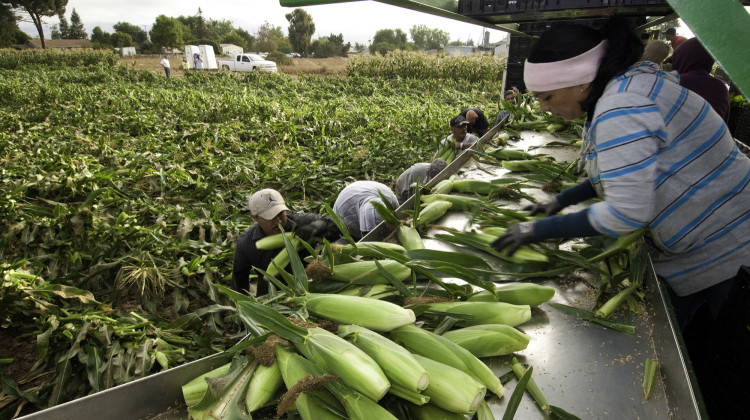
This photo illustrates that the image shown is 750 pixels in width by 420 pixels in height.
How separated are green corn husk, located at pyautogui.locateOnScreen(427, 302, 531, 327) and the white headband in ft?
2.96

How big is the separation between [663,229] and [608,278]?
329 mm

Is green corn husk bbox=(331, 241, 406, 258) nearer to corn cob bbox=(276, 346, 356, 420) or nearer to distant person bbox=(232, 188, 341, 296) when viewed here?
corn cob bbox=(276, 346, 356, 420)

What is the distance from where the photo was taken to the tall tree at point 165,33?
179ft

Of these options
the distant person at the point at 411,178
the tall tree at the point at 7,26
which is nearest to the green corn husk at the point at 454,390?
the distant person at the point at 411,178

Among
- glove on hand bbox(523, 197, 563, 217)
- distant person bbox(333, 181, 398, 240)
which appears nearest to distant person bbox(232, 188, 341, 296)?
distant person bbox(333, 181, 398, 240)

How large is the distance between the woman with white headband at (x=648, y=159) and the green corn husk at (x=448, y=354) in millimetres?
708

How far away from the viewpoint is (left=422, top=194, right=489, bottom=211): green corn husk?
2291 millimetres

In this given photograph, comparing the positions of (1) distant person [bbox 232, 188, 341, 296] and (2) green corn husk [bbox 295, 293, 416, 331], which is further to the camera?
(1) distant person [bbox 232, 188, 341, 296]

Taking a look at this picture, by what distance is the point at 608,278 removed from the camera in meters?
1.62

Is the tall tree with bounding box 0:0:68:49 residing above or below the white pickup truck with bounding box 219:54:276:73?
above

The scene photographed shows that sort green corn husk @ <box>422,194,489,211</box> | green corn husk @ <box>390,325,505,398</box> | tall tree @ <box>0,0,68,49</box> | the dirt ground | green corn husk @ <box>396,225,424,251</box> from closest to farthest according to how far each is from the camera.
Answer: green corn husk @ <box>390,325,505,398</box> → green corn husk @ <box>396,225,424,251</box> → green corn husk @ <box>422,194,489,211</box> → the dirt ground → tall tree @ <box>0,0,68,49</box>

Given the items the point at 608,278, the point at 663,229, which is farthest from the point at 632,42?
the point at 608,278

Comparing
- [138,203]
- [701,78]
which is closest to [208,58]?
[138,203]

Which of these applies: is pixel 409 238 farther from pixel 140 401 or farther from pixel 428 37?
pixel 428 37
